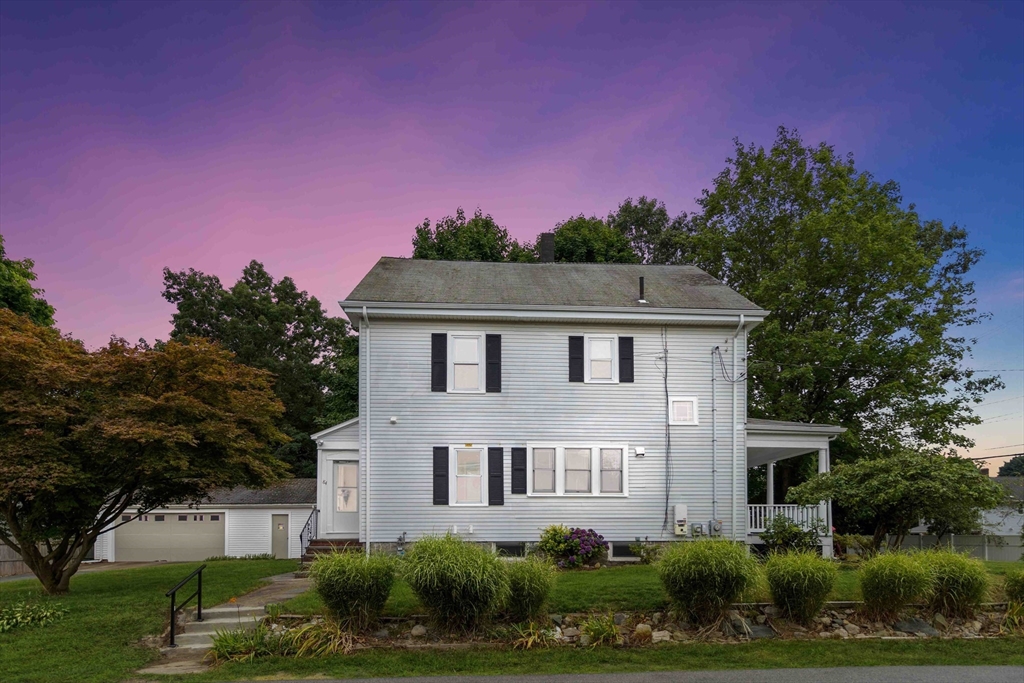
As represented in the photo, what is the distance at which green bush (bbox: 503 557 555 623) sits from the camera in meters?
10.9

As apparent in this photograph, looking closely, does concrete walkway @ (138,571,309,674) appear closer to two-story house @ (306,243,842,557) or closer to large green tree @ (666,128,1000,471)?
two-story house @ (306,243,842,557)

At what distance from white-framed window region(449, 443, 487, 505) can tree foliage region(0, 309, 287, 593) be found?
397cm

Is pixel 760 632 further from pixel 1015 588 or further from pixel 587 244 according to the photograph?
pixel 587 244

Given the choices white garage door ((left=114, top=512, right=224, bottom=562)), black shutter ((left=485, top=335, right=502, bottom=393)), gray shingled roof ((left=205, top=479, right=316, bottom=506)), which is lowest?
white garage door ((left=114, top=512, right=224, bottom=562))

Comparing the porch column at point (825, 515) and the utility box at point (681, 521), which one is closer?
the utility box at point (681, 521)

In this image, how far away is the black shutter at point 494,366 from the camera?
1738 centimetres

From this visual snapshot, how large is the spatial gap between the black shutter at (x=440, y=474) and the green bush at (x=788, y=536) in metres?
7.09

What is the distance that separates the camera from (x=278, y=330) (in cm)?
4372

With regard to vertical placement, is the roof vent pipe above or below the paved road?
above

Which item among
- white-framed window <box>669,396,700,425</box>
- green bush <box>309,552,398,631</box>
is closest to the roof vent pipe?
white-framed window <box>669,396,700,425</box>

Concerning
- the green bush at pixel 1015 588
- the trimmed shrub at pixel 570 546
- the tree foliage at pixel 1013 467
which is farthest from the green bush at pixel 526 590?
the tree foliage at pixel 1013 467

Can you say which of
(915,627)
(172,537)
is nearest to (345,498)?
(915,627)

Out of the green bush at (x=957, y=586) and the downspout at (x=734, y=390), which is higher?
the downspout at (x=734, y=390)

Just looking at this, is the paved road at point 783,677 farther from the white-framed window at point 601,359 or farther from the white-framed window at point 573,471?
the white-framed window at point 601,359
